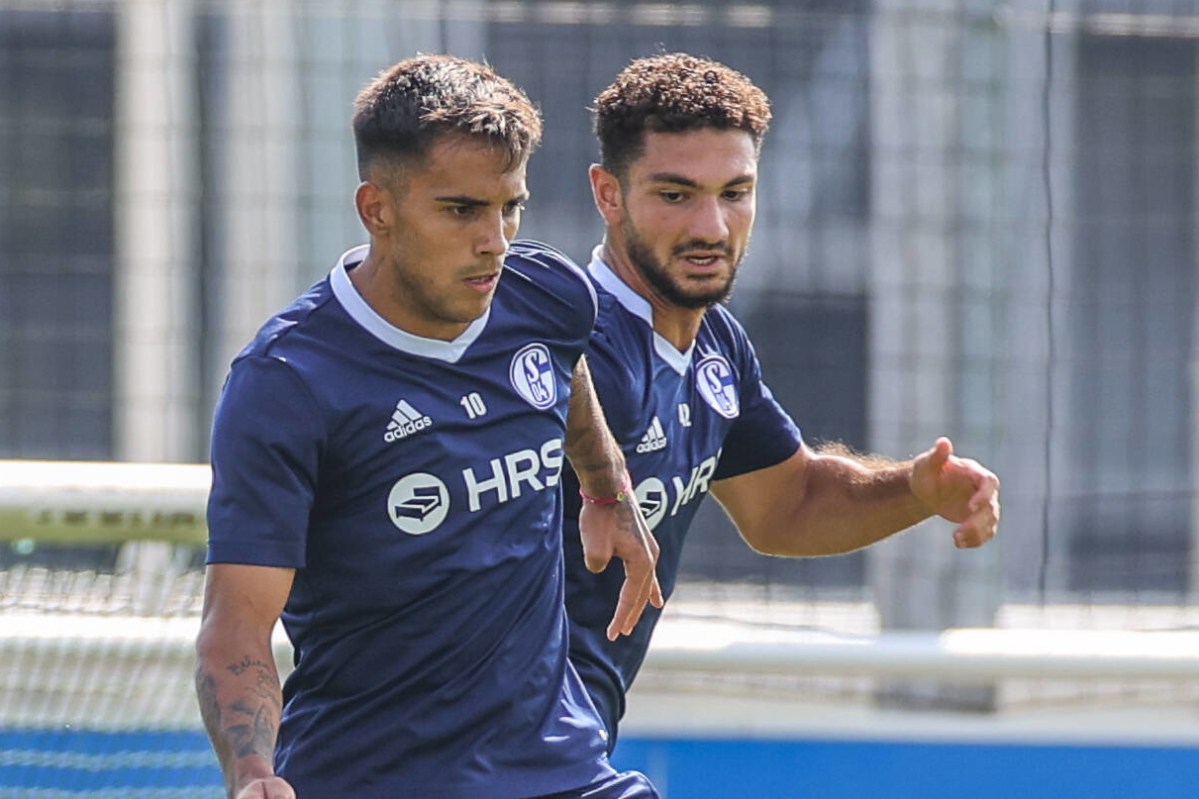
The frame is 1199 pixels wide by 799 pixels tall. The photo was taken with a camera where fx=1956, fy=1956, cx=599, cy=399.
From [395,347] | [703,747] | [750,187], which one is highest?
[750,187]

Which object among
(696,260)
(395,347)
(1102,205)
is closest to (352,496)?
(395,347)

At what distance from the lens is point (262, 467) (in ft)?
7.98

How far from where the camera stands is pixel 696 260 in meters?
3.25

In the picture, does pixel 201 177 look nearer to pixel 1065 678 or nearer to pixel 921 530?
pixel 921 530

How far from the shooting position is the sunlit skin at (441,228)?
257 centimetres

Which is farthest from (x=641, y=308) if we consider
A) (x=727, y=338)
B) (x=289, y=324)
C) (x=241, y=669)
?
(x=241, y=669)

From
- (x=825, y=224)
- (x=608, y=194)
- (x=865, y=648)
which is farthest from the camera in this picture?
(x=825, y=224)

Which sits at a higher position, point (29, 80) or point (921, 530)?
point (29, 80)

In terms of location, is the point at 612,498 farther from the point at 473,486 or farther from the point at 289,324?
the point at 289,324

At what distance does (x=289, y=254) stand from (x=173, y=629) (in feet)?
3.42

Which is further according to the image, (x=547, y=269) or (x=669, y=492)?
(x=669, y=492)

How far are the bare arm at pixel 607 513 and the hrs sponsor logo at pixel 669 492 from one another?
0.72ft

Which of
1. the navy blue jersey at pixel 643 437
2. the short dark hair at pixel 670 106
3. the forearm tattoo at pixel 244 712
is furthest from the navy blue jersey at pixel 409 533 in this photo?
the short dark hair at pixel 670 106

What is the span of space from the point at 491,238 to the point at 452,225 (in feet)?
0.18
